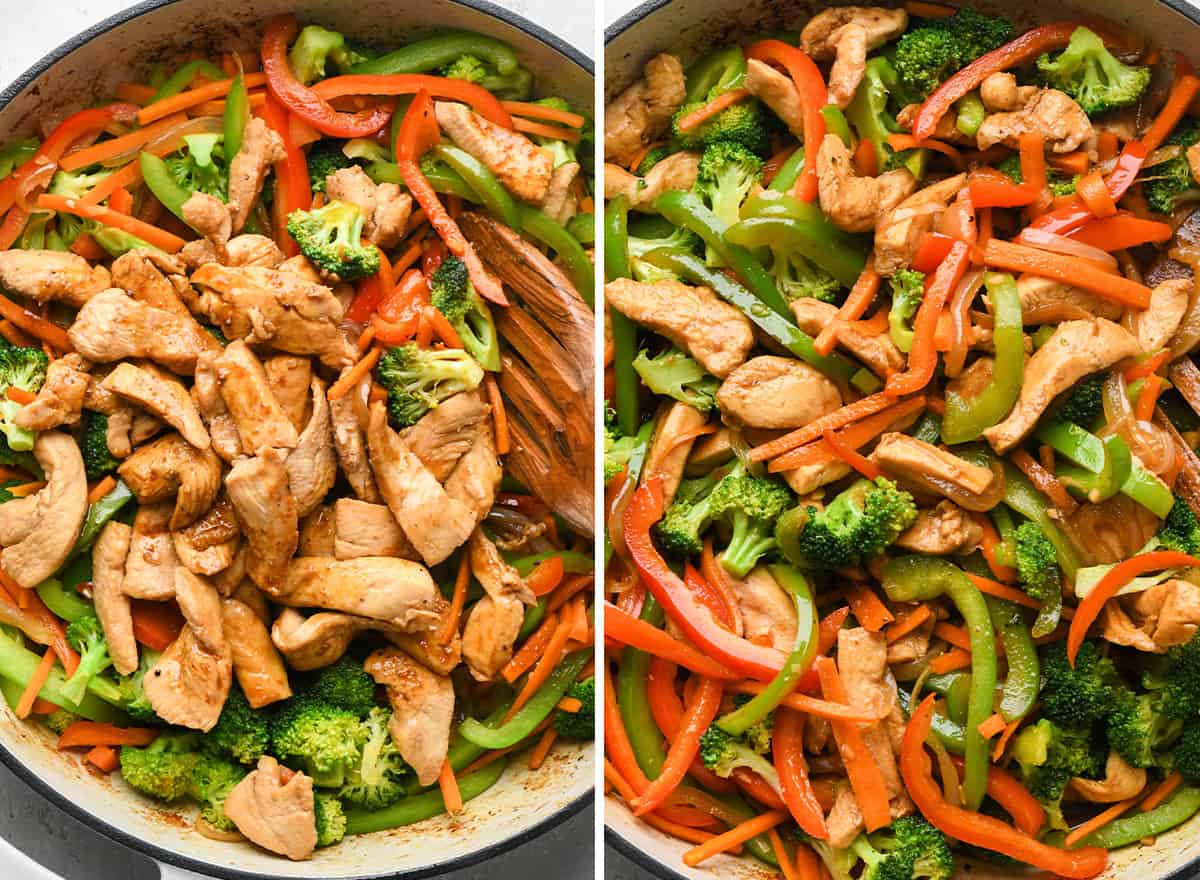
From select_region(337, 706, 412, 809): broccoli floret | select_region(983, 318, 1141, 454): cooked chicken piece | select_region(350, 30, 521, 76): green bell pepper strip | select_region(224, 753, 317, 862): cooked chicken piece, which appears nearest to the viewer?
select_region(983, 318, 1141, 454): cooked chicken piece

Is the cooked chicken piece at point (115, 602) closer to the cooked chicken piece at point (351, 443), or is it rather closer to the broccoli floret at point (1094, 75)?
the cooked chicken piece at point (351, 443)

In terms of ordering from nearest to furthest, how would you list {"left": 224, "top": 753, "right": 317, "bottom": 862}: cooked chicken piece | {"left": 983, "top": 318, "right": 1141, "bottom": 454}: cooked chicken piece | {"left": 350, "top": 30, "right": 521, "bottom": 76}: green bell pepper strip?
1. {"left": 983, "top": 318, "right": 1141, "bottom": 454}: cooked chicken piece
2. {"left": 224, "top": 753, "right": 317, "bottom": 862}: cooked chicken piece
3. {"left": 350, "top": 30, "right": 521, "bottom": 76}: green bell pepper strip

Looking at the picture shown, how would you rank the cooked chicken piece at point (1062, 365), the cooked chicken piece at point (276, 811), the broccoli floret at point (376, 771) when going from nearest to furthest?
the cooked chicken piece at point (1062, 365) → the cooked chicken piece at point (276, 811) → the broccoli floret at point (376, 771)

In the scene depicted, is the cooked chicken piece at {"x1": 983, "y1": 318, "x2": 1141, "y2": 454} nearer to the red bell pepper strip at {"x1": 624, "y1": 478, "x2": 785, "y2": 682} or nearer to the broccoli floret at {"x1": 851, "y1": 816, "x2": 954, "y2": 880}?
the red bell pepper strip at {"x1": 624, "y1": 478, "x2": 785, "y2": 682}

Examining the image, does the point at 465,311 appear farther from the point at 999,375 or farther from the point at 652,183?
the point at 999,375

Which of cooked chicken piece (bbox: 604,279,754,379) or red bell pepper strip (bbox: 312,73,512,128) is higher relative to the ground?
red bell pepper strip (bbox: 312,73,512,128)

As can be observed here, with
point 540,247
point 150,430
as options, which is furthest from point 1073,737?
point 150,430

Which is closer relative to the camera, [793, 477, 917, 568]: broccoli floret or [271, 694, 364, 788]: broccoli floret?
[793, 477, 917, 568]: broccoli floret

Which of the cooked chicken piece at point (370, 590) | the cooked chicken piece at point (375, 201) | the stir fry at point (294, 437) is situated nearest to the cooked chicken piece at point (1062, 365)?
the stir fry at point (294, 437)

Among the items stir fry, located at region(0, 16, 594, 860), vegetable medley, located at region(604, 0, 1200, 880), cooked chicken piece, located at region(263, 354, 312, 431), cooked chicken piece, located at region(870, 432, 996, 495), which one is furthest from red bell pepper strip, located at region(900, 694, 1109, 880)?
cooked chicken piece, located at region(263, 354, 312, 431)
